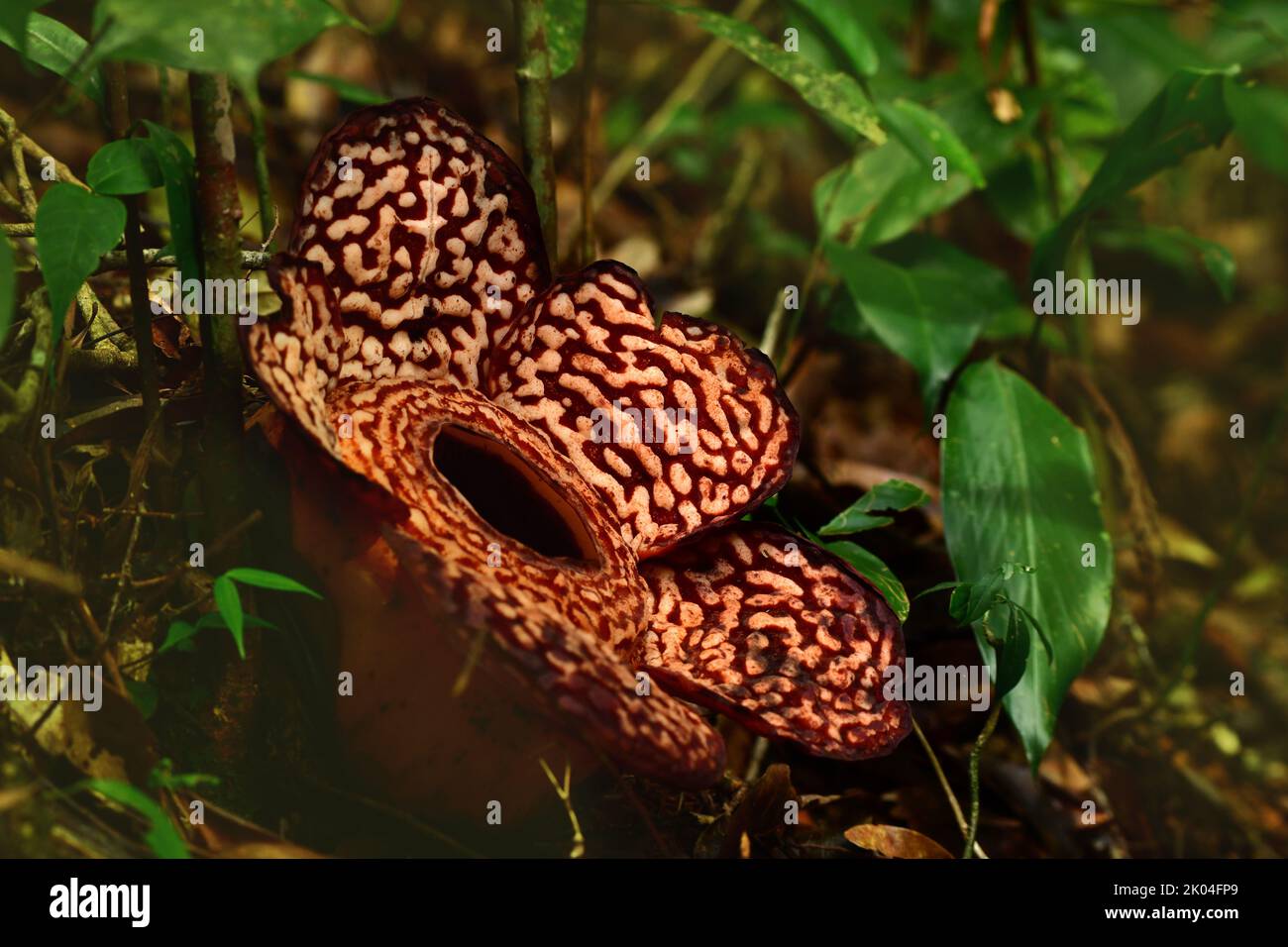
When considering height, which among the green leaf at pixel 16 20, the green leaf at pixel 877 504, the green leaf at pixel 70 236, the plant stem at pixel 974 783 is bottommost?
the plant stem at pixel 974 783

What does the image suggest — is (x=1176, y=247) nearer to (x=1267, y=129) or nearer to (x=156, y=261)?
(x=1267, y=129)

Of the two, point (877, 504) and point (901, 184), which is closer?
point (877, 504)

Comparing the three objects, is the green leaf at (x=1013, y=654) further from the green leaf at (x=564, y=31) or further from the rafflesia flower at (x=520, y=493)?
the green leaf at (x=564, y=31)

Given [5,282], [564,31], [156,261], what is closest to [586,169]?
[564,31]

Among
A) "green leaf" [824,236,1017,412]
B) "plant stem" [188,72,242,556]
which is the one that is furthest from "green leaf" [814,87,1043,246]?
"plant stem" [188,72,242,556]

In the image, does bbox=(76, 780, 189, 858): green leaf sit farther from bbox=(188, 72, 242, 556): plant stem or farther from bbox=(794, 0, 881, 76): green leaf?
bbox=(794, 0, 881, 76): green leaf

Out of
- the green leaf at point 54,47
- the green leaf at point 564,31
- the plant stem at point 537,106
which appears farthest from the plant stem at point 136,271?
the green leaf at point 564,31
